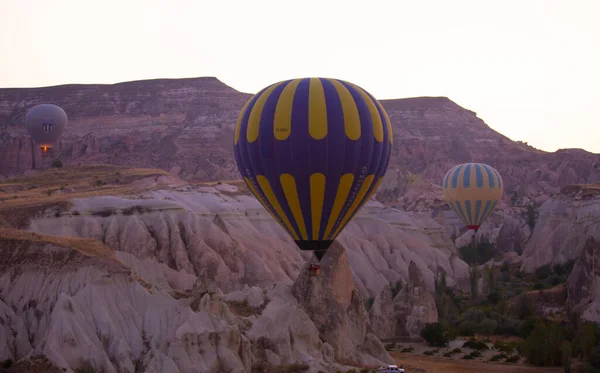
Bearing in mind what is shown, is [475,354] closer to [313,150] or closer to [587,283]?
[587,283]

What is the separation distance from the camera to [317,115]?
34719mm

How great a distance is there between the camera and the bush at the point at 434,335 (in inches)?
1730

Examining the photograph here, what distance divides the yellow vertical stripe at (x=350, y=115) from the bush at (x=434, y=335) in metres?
13.3

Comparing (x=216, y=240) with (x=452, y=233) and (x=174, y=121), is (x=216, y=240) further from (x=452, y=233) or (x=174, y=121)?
(x=174, y=121)

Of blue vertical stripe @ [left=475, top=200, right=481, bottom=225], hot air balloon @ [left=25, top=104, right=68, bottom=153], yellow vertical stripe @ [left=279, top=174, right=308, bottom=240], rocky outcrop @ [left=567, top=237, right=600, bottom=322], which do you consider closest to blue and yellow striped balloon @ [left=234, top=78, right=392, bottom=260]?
yellow vertical stripe @ [left=279, top=174, right=308, bottom=240]

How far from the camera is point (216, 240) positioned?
55.9 meters

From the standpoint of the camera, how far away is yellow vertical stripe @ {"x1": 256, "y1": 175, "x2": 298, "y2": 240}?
118 ft

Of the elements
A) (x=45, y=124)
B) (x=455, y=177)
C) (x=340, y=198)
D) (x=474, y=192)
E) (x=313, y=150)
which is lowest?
(x=474, y=192)

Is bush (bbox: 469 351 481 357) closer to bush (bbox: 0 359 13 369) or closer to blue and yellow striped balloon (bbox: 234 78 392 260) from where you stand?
blue and yellow striped balloon (bbox: 234 78 392 260)

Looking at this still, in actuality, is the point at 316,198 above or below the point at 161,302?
above

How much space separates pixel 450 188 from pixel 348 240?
14864 mm

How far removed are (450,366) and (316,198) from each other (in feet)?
32.2

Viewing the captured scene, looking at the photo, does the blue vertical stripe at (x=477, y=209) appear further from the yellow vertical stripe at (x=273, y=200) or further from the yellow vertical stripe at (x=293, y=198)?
the yellow vertical stripe at (x=293, y=198)

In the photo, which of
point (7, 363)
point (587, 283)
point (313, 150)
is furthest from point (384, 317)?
point (7, 363)
